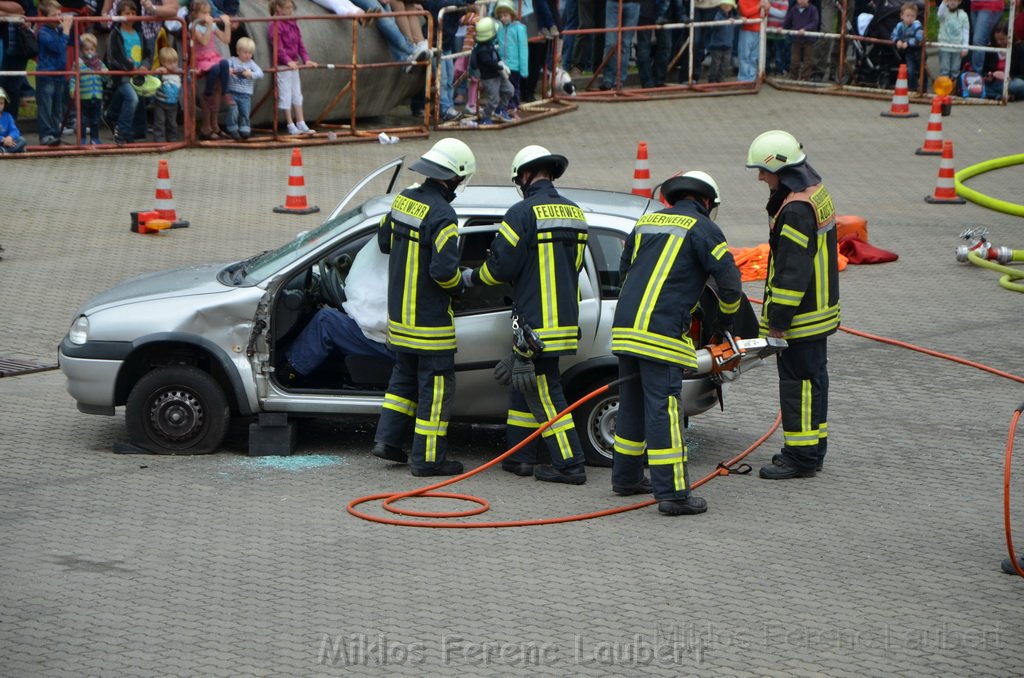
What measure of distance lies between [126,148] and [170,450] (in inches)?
377

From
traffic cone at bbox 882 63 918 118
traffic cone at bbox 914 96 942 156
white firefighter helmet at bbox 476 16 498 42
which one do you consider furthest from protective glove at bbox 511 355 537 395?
traffic cone at bbox 882 63 918 118

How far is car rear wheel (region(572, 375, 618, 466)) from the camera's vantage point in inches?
312

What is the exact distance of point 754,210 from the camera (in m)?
15.6

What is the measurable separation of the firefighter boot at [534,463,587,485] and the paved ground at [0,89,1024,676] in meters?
0.09

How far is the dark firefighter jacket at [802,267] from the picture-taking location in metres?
7.57

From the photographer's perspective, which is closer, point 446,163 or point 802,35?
point 446,163

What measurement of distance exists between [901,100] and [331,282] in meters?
14.0

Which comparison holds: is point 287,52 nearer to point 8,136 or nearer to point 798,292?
point 8,136

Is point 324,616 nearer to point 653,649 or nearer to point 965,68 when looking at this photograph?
point 653,649

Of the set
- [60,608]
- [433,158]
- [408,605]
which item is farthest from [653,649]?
[433,158]

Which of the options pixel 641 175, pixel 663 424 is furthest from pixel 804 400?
pixel 641 175

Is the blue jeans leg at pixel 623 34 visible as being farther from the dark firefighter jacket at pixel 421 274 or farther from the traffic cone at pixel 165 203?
the dark firefighter jacket at pixel 421 274

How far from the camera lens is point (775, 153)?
25.0 ft

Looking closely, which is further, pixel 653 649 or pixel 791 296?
pixel 791 296
